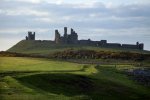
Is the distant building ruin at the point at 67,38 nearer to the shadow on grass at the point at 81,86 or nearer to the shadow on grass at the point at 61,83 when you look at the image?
the shadow on grass at the point at 81,86

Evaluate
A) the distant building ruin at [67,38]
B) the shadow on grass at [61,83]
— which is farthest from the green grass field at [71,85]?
the distant building ruin at [67,38]

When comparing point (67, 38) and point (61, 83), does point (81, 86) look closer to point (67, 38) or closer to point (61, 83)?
point (61, 83)

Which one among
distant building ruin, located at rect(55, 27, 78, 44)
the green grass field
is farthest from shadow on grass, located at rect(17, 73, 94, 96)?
distant building ruin, located at rect(55, 27, 78, 44)

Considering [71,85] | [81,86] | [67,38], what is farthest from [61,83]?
[67,38]

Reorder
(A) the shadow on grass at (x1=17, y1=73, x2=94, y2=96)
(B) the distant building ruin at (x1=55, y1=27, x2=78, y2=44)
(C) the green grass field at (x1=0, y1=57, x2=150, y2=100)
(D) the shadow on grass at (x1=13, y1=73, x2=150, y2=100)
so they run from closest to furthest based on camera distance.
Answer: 1. (C) the green grass field at (x1=0, y1=57, x2=150, y2=100)
2. (A) the shadow on grass at (x1=17, y1=73, x2=94, y2=96)
3. (D) the shadow on grass at (x1=13, y1=73, x2=150, y2=100)
4. (B) the distant building ruin at (x1=55, y1=27, x2=78, y2=44)

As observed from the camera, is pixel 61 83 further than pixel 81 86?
No

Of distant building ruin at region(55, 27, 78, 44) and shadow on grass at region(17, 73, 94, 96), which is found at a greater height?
distant building ruin at region(55, 27, 78, 44)

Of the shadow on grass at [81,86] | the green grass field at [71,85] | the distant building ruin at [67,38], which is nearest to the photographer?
the green grass field at [71,85]

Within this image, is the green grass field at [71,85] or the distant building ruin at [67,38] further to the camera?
the distant building ruin at [67,38]

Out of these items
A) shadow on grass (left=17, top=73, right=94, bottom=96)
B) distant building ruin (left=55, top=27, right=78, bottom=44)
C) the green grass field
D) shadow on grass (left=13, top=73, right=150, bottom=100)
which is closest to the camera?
the green grass field

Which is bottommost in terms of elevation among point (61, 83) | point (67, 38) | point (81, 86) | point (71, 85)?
point (81, 86)

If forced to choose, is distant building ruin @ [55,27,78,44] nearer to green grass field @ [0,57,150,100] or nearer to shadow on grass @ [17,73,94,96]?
green grass field @ [0,57,150,100]

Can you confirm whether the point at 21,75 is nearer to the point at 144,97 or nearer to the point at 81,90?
the point at 81,90

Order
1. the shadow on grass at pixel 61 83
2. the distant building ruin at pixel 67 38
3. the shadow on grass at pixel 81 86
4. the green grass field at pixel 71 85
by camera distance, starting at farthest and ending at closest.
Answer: the distant building ruin at pixel 67 38 < the shadow on grass at pixel 81 86 < the shadow on grass at pixel 61 83 < the green grass field at pixel 71 85
